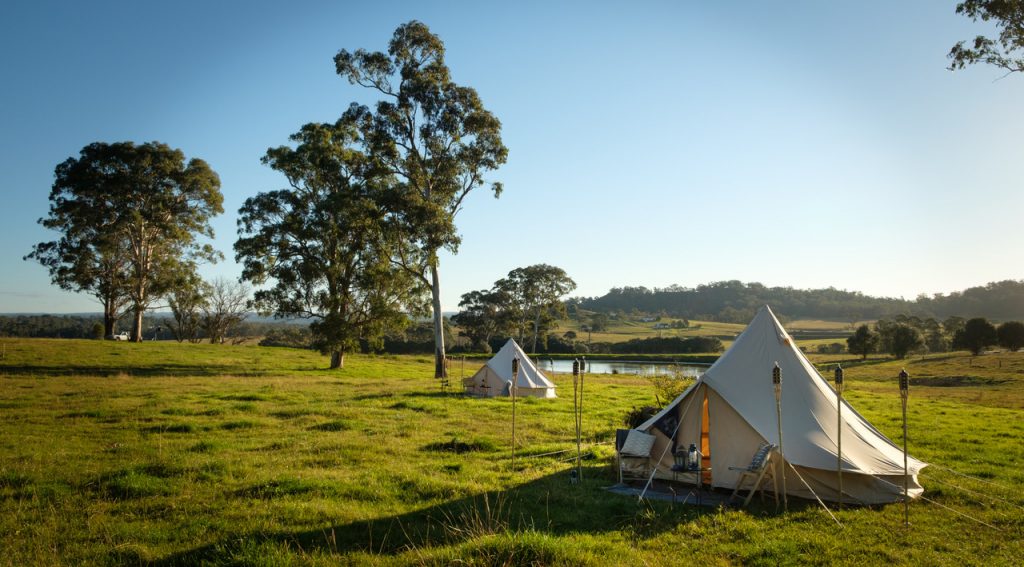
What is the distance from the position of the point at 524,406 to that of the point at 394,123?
18.1 meters

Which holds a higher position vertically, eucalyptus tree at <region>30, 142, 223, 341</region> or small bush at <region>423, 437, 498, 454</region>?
eucalyptus tree at <region>30, 142, 223, 341</region>

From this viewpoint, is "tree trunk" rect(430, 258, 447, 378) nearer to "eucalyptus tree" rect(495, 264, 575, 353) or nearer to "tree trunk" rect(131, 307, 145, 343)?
"tree trunk" rect(131, 307, 145, 343)

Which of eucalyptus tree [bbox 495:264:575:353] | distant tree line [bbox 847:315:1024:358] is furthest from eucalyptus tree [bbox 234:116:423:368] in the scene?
distant tree line [bbox 847:315:1024:358]

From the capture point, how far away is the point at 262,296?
31.0 metres

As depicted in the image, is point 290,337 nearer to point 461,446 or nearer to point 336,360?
point 336,360

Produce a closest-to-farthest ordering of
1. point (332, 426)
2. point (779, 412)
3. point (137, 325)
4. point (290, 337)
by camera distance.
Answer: point (779, 412)
point (332, 426)
point (137, 325)
point (290, 337)

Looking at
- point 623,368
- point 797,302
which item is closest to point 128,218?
point 623,368

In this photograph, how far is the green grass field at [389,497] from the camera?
616 cm

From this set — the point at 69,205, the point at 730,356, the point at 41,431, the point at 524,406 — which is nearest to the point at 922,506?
the point at 730,356

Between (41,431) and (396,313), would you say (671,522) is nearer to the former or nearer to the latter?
(41,431)

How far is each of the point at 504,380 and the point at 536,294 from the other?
46.6 meters

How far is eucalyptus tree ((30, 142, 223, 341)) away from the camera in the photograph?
3506 centimetres

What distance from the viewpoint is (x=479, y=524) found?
22.2ft

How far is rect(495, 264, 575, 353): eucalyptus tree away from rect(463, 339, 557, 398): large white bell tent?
142ft
